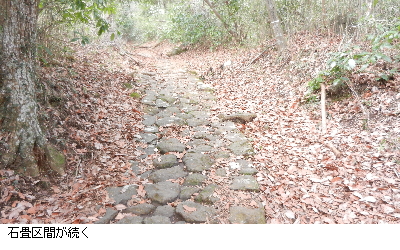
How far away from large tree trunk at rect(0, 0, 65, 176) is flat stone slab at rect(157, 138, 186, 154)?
1.76 m

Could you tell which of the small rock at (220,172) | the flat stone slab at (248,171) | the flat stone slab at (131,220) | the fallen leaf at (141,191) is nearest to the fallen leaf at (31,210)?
the flat stone slab at (131,220)

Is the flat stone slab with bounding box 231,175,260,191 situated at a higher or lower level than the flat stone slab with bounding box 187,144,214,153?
lower

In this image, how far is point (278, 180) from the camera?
352 centimetres

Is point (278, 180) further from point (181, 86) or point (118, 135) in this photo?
point (181, 86)

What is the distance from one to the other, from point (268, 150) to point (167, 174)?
1710mm

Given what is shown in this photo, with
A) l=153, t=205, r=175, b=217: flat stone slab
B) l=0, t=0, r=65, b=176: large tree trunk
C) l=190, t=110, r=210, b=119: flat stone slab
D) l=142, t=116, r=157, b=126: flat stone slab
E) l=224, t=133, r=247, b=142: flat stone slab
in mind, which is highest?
l=0, t=0, r=65, b=176: large tree trunk

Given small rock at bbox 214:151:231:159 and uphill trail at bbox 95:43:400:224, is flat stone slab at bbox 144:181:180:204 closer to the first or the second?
uphill trail at bbox 95:43:400:224

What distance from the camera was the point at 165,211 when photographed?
2947mm

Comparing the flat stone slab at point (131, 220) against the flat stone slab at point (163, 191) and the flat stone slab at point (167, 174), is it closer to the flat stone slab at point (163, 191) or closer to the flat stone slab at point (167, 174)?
the flat stone slab at point (163, 191)

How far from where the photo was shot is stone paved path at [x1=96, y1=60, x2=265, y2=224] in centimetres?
290

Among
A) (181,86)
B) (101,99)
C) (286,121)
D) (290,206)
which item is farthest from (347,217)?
(181,86)

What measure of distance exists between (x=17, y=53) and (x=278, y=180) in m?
3.59

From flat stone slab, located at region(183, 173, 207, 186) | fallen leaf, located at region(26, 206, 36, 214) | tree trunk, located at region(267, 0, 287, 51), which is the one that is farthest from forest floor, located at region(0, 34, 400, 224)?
tree trunk, located at region(267, 0, 287, 51)

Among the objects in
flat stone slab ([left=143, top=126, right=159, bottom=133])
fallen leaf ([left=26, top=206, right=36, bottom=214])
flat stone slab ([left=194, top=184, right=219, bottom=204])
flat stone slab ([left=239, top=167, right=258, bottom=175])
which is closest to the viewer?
fallen leaf ([left=26, top=206, right=36, bottom=214])
